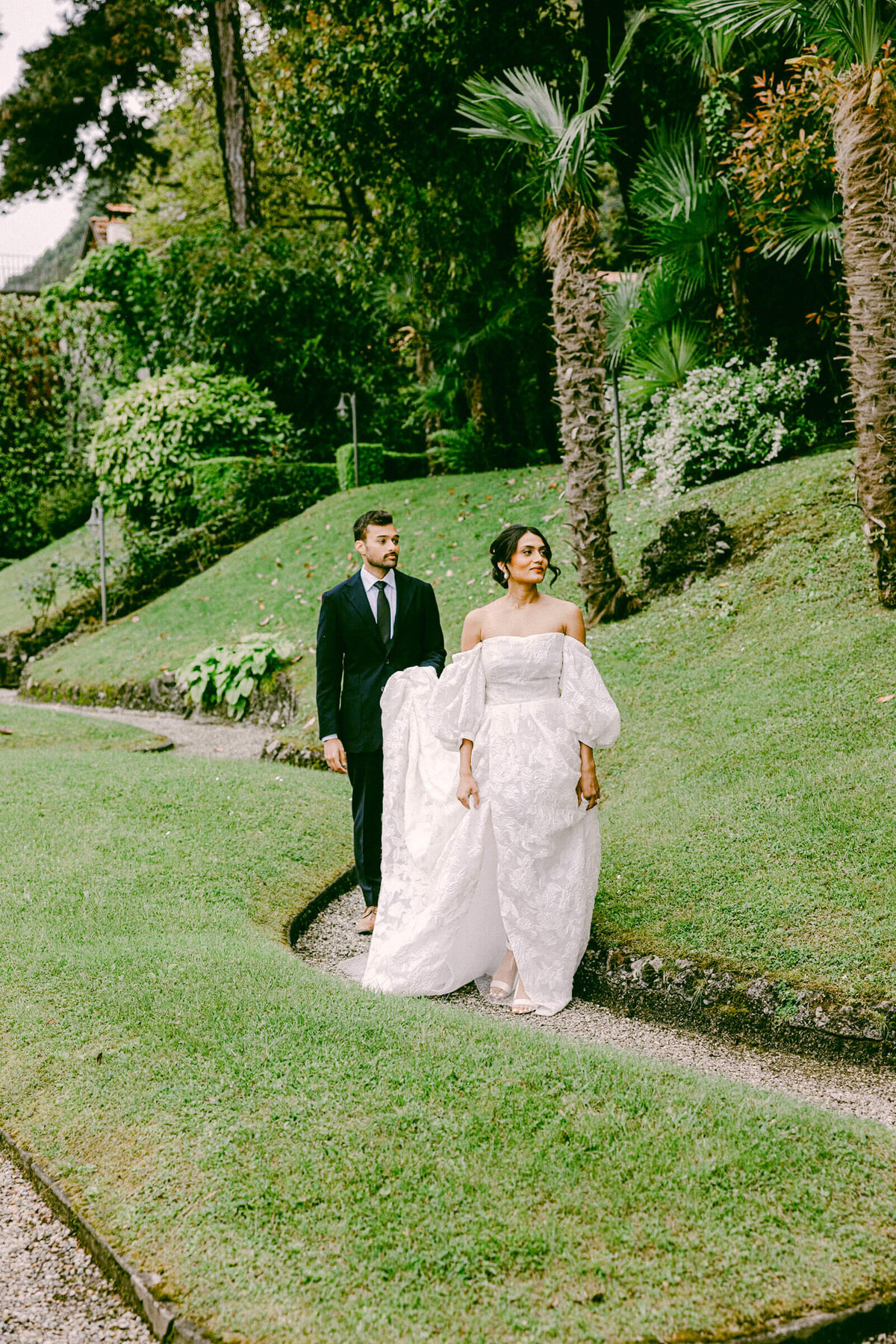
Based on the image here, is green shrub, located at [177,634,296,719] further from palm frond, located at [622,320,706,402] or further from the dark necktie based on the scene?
the dark necktie

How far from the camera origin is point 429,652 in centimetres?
561

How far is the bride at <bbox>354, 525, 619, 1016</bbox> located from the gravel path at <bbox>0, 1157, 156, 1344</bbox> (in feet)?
6.16

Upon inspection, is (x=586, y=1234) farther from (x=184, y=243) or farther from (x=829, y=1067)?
(x=184, y=243)

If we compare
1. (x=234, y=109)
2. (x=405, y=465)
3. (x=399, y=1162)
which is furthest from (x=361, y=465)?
(x=399, y=1162)

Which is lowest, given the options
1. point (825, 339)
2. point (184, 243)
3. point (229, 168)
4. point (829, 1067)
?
point (829, 1067)

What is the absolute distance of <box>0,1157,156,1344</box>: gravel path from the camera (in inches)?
108

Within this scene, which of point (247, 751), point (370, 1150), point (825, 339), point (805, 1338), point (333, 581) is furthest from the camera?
point (333, 581)

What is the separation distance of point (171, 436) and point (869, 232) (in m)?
12.7

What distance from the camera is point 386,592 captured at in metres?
5.51

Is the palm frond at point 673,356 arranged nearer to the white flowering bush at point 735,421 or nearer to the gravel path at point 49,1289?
the white flowering bush at point 735,421

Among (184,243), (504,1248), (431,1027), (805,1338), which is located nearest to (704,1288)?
(805,1338)

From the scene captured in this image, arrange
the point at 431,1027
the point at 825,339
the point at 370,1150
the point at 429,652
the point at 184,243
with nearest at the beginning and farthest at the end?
the point at 370,1150 < the point at 431,1027 < the point at 429,652 < the point at 825,339 < the point at 184,243

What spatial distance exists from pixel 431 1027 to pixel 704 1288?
1.59m

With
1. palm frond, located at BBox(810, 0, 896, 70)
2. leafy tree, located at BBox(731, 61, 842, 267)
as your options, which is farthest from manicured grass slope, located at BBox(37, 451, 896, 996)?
palm frond, located at BBox(810, 0, 896, 70)
